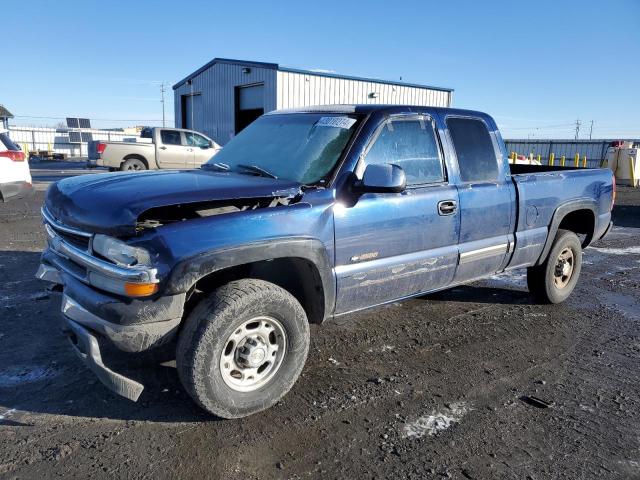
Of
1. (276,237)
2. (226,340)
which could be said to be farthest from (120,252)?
(276,237)

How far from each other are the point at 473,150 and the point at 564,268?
204 cm

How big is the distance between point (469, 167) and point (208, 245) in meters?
2.55

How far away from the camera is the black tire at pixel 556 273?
5.28m

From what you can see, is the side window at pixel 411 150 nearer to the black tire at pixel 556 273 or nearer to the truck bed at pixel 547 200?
the truck bed at pixel 547 200

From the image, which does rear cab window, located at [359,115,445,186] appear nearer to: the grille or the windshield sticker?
the windshield sticker

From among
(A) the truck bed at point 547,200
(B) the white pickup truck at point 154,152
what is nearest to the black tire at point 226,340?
(A) the truck bed at point 547,200

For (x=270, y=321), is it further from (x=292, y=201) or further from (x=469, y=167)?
(x=469, y=167)

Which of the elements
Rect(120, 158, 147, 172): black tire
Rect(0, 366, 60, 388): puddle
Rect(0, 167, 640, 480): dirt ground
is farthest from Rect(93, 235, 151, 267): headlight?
Rect(120, 158, 147, 172): black tire

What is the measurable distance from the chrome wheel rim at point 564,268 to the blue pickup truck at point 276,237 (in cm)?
88

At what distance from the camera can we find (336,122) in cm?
383

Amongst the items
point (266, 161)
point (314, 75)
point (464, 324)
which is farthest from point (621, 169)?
point (266, 161)

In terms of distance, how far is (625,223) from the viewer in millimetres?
11844

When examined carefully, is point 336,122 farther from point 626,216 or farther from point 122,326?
point 626,216

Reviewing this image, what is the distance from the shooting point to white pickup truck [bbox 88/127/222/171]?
1686 cm
